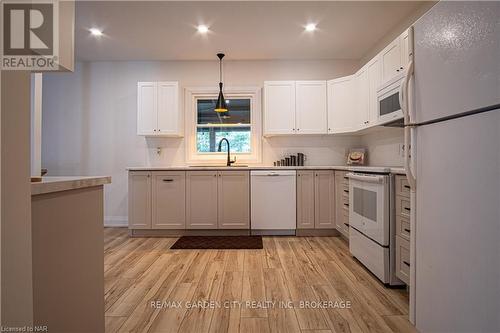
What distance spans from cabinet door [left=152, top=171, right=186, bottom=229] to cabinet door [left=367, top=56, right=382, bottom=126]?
8.22 ft

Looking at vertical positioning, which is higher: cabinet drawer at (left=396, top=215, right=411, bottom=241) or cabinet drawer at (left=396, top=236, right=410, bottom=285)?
cabinet drawer at (left=396, top=215, right=411, bottom=241)

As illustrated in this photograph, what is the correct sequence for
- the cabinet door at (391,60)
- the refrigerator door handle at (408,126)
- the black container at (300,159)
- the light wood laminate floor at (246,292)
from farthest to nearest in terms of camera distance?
the black container at (300,159) → the cabinet door at (391,60) → the light wood laminate floor at (246,292) → the refrigerator door handle at (408,126)

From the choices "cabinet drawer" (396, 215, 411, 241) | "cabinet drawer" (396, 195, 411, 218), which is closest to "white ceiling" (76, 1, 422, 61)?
"cabinet drawer" (396, 195, 411, 218)

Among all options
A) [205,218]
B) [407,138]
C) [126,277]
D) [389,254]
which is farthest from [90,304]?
[205,218]

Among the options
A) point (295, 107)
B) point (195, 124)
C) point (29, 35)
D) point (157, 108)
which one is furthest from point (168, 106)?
point (29, 35)

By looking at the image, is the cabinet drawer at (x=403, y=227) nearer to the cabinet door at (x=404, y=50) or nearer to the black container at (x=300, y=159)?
the cabinet door at (x=404, y=50)

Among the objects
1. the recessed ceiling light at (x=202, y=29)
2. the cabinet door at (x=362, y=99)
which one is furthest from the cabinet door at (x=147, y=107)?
the cabinet door at (x=362, y=99)

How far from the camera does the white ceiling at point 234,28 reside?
8.97 feet

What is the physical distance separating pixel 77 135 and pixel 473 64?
4.93m

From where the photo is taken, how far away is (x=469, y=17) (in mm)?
1076

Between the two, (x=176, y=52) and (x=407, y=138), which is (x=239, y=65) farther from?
(x=407, y=138)

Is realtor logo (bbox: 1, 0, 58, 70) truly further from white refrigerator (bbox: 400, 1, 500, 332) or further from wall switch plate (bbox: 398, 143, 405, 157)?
wall switch plate (bbox: 398, 143, 405, 157)

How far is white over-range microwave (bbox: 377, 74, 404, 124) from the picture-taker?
2168mm

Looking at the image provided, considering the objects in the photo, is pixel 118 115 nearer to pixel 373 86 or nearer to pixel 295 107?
pixel 295 107
